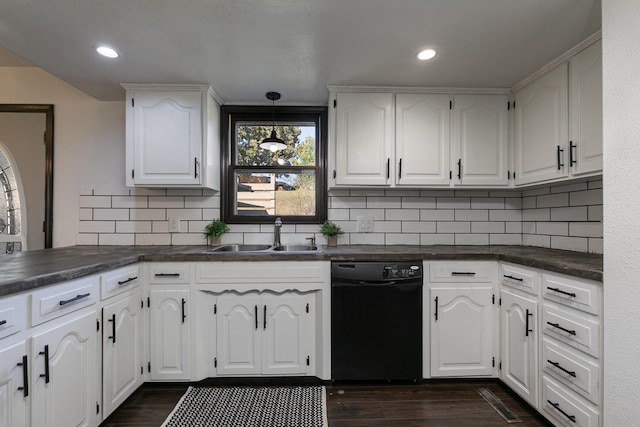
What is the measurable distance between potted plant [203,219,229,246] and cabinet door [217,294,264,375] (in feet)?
2.24

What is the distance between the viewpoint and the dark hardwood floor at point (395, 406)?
1.71 m

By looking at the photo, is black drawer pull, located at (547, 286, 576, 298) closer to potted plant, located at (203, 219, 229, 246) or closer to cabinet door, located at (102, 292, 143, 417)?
potted plant, located at (203, 219, 229, 246)

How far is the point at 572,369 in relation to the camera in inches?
58.2

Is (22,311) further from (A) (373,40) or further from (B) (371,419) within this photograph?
(A) (373,40)

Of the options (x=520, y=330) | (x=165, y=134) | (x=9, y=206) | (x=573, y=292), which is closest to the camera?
(x=573, y=292)

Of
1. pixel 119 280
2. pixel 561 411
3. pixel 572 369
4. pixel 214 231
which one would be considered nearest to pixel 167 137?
pixel 214 231

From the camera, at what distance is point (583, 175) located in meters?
1.81

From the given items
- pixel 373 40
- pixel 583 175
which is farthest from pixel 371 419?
pixel 373 40

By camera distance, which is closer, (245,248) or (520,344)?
(520,344)

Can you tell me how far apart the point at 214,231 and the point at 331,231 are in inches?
39.2

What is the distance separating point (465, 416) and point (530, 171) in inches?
67.8

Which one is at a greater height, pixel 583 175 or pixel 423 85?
pixel 423 85

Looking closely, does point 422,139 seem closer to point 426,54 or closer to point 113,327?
point 426,54

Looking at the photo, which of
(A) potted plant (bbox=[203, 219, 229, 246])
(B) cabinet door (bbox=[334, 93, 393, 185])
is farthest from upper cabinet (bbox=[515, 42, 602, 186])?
(A) potted plant (bbox=[203, 219, 229, 246])
